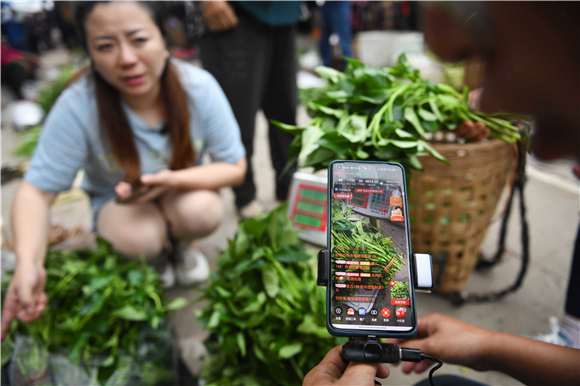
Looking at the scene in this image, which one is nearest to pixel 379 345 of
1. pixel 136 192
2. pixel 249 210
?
pixel 136 192

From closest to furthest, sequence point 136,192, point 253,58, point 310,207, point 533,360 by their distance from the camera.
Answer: point 533,360, point 136,192, point 310,207, point 253,58

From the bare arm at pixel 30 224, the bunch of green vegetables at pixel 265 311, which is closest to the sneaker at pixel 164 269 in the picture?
the bare arm at pixel 30 224

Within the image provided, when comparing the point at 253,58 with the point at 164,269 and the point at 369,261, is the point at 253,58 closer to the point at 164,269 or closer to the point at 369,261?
the point at 164,269

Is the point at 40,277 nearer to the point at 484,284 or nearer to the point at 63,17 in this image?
the point at 484,284

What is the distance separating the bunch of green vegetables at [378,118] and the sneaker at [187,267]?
3.07ft

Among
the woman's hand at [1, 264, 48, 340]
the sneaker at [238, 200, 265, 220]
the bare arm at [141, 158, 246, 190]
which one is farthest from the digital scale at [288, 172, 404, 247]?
the woman's hand at [1, 264, 48, 340]

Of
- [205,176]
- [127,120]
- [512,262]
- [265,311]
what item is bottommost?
[512,262]

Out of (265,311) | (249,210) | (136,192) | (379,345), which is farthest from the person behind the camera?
(249,210)

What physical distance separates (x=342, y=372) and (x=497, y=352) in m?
0.34

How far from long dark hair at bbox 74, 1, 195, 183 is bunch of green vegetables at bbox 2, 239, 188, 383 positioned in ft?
1.12

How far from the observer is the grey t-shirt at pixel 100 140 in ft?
3.64

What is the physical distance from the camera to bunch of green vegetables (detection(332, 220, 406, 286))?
1.48 feet

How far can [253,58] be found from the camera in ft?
4.78

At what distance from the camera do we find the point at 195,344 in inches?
47.8
